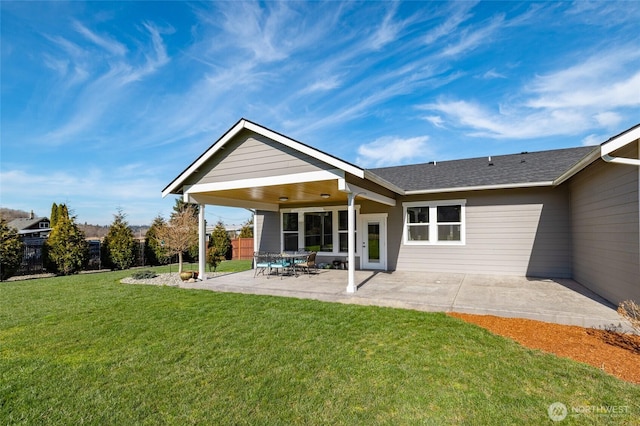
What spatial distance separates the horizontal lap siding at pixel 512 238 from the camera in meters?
8.72

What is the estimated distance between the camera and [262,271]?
10305mm

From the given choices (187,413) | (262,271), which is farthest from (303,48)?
(187,413)

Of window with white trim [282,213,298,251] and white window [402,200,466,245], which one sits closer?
white window [402,200,466,245]

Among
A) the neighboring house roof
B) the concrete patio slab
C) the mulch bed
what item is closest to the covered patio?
the concrete patio slab

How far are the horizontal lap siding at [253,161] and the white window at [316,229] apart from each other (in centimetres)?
432

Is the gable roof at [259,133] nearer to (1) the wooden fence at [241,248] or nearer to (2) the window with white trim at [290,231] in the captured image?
(2) the window with white trim at [290,231]

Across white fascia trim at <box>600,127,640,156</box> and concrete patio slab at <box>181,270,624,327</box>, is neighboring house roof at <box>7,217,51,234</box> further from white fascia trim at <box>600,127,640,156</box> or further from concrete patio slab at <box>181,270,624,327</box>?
white fascia trim at <box>600,127,640,156</box>

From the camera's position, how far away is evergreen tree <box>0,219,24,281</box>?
1109 centimetres

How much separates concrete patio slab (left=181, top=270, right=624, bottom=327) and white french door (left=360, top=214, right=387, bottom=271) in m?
1.02

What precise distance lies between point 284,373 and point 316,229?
28.7 feet

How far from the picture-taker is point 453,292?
6805mm

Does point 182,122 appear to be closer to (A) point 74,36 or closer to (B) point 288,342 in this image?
(A) point 74,36

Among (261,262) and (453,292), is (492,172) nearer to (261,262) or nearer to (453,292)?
(453,292)

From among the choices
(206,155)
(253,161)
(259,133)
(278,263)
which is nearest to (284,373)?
(253,161)
